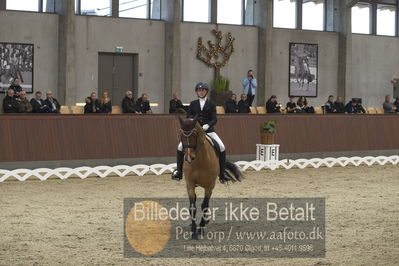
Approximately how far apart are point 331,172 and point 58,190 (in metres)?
6.52

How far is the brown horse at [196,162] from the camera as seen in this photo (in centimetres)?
786

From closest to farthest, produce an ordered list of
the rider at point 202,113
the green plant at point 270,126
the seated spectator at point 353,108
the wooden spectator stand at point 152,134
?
the rider at point 202,113 < the wooden spectator stand at point 152,134 < the green plant at point 270,126 < the seated spectator at point 353,108

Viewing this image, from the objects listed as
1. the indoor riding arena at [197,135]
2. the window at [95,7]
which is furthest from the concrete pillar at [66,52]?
the window at [95,7]

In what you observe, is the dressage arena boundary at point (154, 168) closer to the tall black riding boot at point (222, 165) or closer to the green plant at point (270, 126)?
the green plant at point (270, 126)

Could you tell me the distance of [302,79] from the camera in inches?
1104

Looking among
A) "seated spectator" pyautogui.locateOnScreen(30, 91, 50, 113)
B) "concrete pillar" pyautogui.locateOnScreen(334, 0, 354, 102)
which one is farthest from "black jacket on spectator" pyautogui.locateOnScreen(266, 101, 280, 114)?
"concrete pillar" pyautogui.locateOnScreen(334, 0, 354, 102)

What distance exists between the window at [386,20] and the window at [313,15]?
9.59ft

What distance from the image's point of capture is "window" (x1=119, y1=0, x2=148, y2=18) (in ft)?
80.0

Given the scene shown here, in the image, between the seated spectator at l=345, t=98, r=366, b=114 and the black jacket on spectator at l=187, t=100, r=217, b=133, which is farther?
the seated spectator at l=345, t=98, r=366, b=114

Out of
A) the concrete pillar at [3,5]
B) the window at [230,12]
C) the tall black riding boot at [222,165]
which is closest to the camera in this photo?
the tall black riding boot at [222,165]

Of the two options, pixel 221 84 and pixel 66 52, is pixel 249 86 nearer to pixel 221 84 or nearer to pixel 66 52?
pixel 221 84

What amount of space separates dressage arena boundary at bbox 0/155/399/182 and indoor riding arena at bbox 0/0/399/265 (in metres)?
0.05

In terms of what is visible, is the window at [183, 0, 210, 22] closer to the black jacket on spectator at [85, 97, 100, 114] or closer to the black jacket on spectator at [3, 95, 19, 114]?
the black jacket on spectator at [85, 97, 100, 114]

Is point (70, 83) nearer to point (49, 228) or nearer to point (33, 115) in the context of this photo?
point (33, 115)
